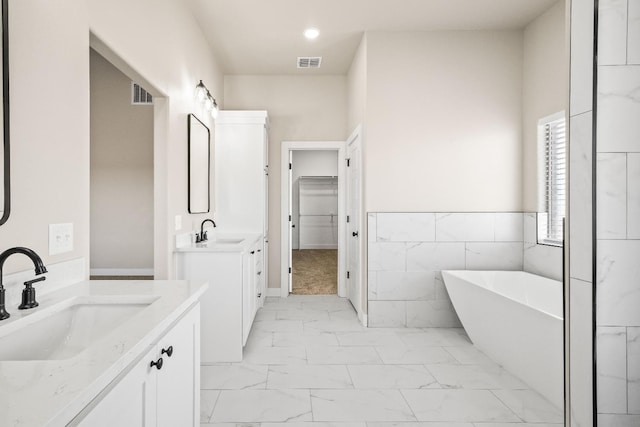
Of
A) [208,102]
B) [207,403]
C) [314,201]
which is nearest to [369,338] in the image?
[207,403]

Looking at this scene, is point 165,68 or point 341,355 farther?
point 341,355

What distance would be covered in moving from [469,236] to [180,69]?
309 cm

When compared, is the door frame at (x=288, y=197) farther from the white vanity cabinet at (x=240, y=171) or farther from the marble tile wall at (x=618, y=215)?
the marble tile wall at (x=618, y=215)

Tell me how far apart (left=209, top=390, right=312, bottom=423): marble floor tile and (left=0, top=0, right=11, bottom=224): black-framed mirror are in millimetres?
1569

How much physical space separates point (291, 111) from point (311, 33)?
1348mm

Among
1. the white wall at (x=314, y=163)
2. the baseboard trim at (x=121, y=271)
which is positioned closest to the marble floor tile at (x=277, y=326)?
the baseboard trim at (x=121, y=271)

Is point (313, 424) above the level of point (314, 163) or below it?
below

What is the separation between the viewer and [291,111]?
203 inches

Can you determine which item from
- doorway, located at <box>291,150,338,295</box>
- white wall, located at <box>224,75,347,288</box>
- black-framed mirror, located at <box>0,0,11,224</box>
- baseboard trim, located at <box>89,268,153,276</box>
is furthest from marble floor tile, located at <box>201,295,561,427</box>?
doorway, located at <box>291,150,338,295</box>

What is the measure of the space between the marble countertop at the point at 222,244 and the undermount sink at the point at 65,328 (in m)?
1.53

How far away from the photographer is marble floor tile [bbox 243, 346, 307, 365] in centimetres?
299

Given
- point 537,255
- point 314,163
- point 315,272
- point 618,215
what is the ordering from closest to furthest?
point 618,215
point 537,255
point 315,272
point 314,163

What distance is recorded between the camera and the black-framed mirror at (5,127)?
1.23 m

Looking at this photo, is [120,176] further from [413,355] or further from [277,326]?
[413,355]
